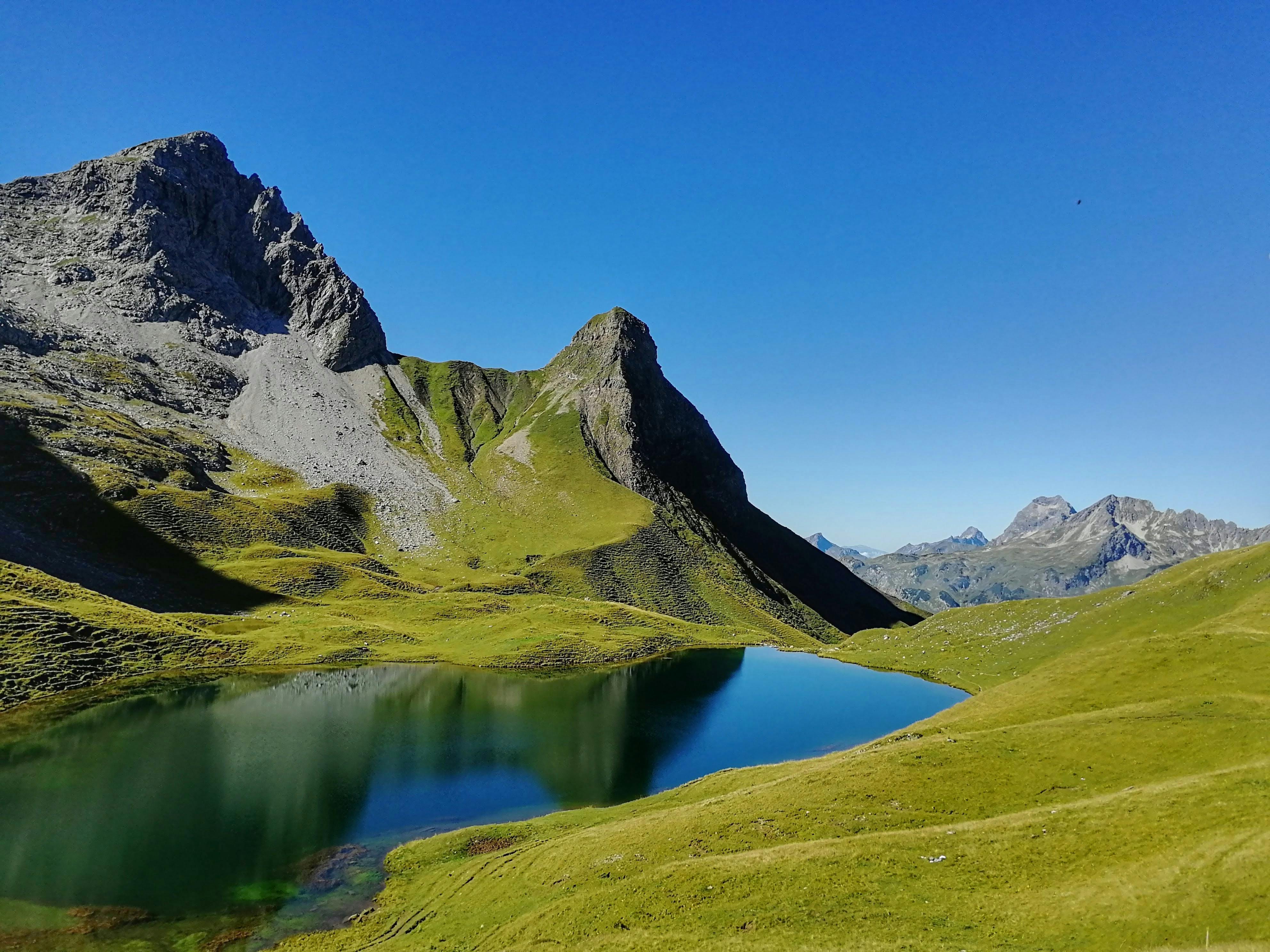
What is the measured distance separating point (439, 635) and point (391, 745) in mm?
59845

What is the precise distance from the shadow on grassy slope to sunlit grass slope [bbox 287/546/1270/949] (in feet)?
335

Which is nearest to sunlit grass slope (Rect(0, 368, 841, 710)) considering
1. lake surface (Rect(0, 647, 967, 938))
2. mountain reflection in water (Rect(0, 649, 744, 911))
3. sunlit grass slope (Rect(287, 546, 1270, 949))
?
lake surface (Rect(0, 647, 967, 938))

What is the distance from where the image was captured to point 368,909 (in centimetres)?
3672

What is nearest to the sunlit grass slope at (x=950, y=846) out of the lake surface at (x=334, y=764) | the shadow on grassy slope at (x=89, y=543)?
the lake surface at (x=334, y=764)

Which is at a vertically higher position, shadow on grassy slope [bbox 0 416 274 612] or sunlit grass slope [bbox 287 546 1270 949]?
shadow on grassy slope [bbox 0 416 274 612]

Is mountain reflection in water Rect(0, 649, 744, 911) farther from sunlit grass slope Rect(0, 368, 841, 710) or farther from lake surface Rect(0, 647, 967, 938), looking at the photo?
→ sunlit grass slope Rect(0, 368, 841, 710)

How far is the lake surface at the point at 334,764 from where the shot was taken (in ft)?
128

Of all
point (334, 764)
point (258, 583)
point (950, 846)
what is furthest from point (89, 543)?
point (950, 846)

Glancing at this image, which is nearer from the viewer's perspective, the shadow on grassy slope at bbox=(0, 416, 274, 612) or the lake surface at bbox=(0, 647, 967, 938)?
the lake surface at bbox=(0, 647, 967, 938)

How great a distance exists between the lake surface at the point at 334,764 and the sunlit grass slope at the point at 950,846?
20.8 feet

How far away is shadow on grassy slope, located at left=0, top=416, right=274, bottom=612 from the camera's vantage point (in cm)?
11238

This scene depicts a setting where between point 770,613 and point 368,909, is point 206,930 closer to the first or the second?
point 368,909

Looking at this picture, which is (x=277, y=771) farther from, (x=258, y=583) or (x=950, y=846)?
(x=258, y=583)

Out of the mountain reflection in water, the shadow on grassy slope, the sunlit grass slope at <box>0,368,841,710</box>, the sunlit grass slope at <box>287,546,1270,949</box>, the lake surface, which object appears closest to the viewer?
the sunlit grass slope at <box>287,546,1270,949</box>
